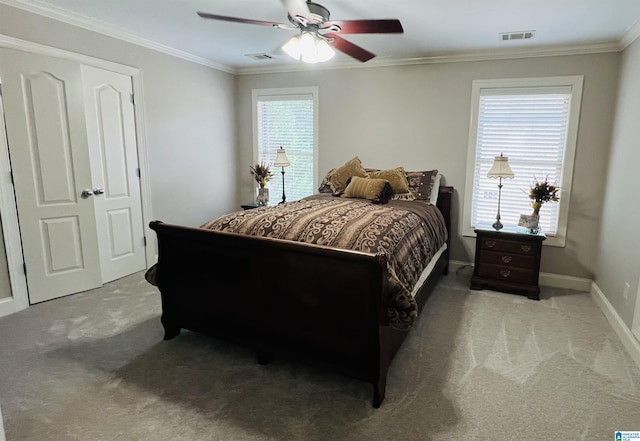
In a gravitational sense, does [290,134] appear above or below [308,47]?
below

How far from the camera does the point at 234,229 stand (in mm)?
2549

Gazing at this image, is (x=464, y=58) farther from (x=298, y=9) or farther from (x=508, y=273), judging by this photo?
(x=298, y=9)

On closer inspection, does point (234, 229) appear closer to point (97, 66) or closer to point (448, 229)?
point (97, 66)

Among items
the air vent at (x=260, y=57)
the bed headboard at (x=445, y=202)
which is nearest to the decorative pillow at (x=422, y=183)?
the bed headboard at (x=445, y=202)

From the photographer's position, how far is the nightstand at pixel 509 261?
11.8ft

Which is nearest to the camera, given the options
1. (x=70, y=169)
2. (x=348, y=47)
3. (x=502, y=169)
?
(x=348, y=47)

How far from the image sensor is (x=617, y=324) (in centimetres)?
294

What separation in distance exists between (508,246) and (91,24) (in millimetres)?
4355

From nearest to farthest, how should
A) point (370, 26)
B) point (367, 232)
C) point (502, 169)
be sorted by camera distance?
1. point (370, 26)
2. point (367, 232)
3. point (502, 169)

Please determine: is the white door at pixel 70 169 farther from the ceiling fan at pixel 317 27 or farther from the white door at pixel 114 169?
the ceiling fan at pixel 317 27

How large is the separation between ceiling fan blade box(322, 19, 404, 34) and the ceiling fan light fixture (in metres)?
0.13

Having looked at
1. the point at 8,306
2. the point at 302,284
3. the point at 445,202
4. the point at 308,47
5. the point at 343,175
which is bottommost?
the point at 8,306

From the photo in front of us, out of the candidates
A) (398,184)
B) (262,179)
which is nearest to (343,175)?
(398,184)

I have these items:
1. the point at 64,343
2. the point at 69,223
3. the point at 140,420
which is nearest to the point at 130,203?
the point at 69,223
